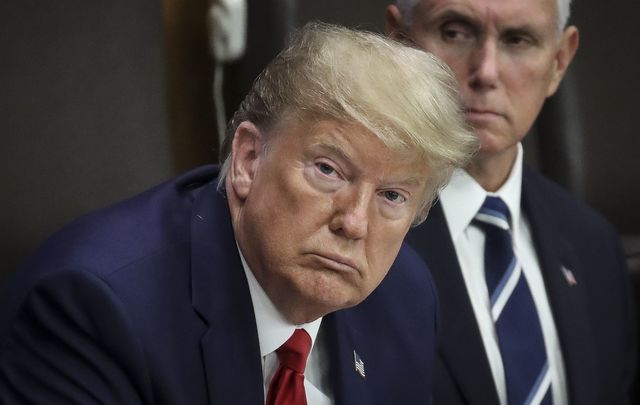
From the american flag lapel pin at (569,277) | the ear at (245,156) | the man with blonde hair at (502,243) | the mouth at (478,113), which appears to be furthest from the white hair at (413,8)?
the ear at (245,156)

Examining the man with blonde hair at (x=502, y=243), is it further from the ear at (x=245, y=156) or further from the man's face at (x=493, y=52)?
the ear at (x=245, y=156)

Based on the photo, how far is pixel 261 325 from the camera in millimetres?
962

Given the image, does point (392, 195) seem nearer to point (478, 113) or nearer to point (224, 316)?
point (224, 316)

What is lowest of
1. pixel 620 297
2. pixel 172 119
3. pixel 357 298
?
pixel 620 297

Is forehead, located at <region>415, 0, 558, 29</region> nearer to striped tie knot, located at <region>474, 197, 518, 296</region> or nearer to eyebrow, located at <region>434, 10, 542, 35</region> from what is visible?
eyebrow, located at <region>434, 10, 542, 35</region>

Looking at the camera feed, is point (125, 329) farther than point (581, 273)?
No

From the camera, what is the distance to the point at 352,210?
90 centimetres

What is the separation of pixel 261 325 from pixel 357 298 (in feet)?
0.29

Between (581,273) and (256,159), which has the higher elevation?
(256,159)

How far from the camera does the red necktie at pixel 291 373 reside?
957 millimetres

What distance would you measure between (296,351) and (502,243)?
0.36 m

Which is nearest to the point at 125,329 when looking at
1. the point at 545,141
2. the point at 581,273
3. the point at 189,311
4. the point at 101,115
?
the point at 189,311

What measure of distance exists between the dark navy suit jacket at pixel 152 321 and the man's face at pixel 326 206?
5cm

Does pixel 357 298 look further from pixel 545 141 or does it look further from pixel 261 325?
pixel 545 141
